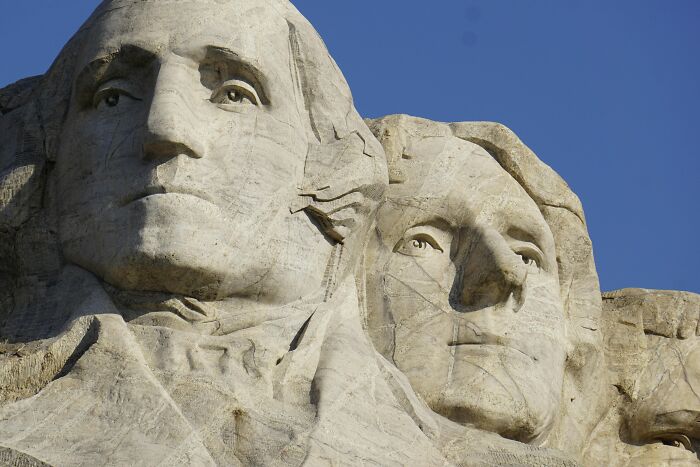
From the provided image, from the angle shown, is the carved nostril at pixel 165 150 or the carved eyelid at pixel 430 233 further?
the carved eyelid at pixel 430 233

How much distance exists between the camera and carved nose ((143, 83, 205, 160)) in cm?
1295

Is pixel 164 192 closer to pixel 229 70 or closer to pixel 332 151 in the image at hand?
pixel 229 70

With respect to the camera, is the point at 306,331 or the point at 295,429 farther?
the point at 306,331

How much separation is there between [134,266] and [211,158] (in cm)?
81

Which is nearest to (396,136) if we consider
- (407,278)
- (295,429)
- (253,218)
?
(407,278)

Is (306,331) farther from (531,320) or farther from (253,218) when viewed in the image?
(531,320)

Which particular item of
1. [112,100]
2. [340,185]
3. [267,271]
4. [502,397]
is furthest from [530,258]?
[112,100]

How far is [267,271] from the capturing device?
1302 centimetres

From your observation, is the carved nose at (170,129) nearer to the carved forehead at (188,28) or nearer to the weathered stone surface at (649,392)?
the carved forehead at (188,28)

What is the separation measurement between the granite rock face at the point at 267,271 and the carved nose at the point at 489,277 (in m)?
0.02

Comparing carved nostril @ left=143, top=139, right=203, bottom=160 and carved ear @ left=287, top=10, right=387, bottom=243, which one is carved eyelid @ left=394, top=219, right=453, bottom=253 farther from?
carved nostril @ left=143, top=139, right=203, bottom=160

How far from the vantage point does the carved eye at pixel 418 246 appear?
1445 centimetres

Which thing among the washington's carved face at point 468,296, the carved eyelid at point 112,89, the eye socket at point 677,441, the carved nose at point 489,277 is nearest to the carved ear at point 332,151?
the washington's carved face at point 468,296

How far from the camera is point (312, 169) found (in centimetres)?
1350
